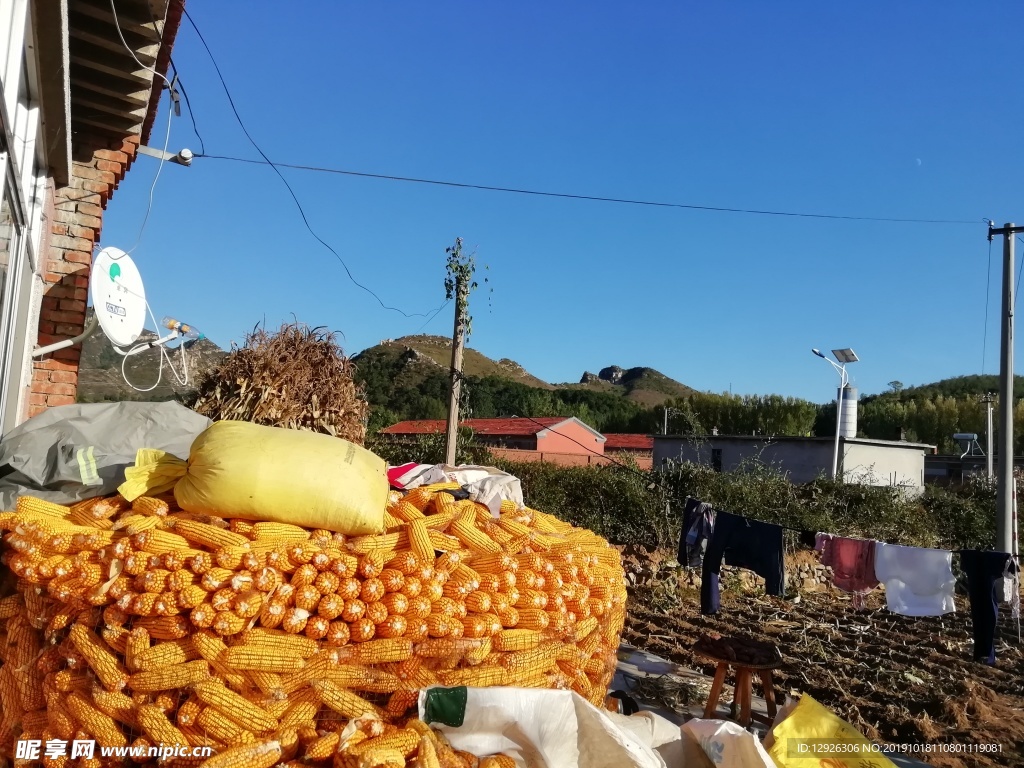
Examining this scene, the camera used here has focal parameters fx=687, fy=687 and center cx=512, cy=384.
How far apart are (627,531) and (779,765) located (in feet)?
29.3

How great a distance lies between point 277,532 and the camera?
2996 millimetres

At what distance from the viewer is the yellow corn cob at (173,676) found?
8.83ft

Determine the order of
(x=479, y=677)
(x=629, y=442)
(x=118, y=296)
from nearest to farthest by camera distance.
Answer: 1. (x=479, y=677)
2. (x=118, y=296)
3. (x=629, y=442)

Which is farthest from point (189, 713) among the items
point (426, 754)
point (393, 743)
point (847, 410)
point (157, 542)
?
point (847, 410)

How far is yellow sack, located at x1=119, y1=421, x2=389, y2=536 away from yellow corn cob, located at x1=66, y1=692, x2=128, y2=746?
85 cm

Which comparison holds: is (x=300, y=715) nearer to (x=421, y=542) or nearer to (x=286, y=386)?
(x=421, y=542)

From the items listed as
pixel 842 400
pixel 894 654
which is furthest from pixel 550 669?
pixel 842 400

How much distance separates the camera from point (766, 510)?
13547 mm

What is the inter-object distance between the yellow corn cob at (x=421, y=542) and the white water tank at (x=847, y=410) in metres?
19.3

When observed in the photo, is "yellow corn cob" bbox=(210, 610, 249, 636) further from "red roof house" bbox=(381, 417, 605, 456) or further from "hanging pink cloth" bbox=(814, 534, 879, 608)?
"red roof house" bbox=(381, 417, 605, 456)

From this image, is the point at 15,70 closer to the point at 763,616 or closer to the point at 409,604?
the point at 409,604

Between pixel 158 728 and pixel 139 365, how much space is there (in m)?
12.1

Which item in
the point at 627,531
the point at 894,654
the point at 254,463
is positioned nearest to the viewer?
the point at 254,463

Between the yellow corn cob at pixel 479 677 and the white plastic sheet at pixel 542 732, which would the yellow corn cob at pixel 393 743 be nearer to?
the white plastic sheet at pixel 542 732
